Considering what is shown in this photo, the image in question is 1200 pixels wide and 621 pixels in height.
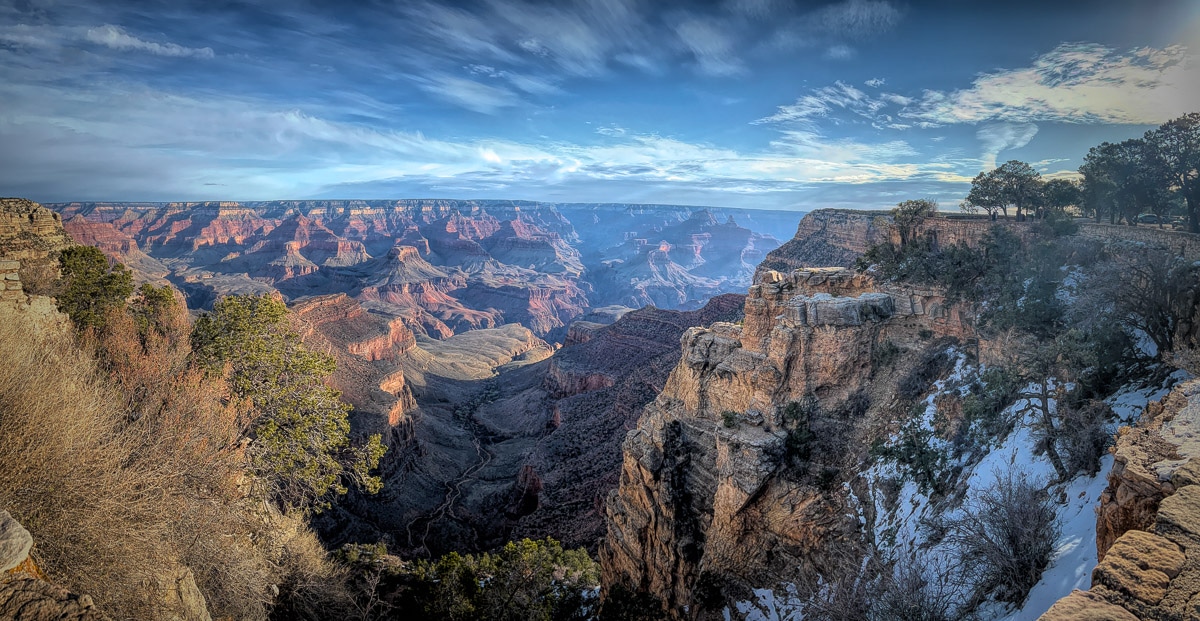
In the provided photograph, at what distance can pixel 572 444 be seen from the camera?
4650 centimetres

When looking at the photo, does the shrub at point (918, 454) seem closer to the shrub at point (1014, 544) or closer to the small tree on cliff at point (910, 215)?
the shrub at point (1014, 544)

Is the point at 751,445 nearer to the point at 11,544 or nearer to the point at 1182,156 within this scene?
the point at 11,544

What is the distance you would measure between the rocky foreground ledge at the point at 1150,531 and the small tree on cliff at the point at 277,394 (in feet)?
51.3

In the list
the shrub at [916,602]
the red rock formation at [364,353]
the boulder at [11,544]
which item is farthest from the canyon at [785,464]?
the boulder at [11,544]

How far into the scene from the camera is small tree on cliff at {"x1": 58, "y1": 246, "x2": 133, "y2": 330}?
15.3m

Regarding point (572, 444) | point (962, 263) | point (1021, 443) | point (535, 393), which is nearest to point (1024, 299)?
point (962, 263)

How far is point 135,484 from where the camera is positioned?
921 cm

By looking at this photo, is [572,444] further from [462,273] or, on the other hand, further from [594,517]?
[462,273]

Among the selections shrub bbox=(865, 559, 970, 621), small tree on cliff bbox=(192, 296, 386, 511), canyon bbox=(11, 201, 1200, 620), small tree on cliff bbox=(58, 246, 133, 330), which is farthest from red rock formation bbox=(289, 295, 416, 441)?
shrub bbox=(865, 559, 970, 621)

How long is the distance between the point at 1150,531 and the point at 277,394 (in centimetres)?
1840

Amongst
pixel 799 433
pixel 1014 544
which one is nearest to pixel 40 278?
pixel 799 433

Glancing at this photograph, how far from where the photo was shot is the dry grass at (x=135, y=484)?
283 inches

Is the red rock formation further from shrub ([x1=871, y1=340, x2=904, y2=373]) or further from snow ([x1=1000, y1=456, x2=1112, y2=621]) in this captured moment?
snow ([x1=1000, y1=456, x2=1112, y2=621])

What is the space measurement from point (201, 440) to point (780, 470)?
17908 mm
